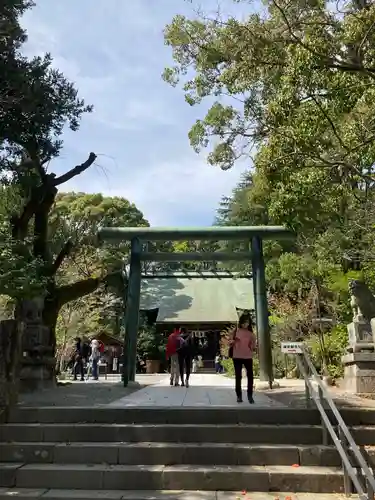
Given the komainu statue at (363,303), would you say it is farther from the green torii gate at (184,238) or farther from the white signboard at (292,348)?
the white signboard at (292,348)

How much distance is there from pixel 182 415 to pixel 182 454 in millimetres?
770

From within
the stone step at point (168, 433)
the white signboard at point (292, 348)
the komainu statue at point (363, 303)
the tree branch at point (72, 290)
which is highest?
the tree branch at point (72, 290)

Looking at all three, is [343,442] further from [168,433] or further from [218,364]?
[218,364]

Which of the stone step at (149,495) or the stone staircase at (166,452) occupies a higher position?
A: the stone staircase at (166,452)

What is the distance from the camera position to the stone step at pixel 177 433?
5965 millimetres

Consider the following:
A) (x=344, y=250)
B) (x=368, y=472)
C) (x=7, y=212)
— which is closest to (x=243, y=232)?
(x=344, y=250)

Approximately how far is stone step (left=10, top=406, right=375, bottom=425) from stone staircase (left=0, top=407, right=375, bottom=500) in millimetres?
13

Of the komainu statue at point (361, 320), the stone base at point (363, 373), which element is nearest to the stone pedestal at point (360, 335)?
the komainu statue at point (361, 320)

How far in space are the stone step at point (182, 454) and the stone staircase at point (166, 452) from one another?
0.4 inches

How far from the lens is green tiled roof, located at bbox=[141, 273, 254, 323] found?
89.4 feet

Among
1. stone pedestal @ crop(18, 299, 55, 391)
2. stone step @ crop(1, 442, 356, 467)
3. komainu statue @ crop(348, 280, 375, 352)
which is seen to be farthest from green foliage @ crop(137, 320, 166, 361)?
stone step @ crop(1, 442, 356, 467)

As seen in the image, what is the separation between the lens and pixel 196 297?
97.3 feet

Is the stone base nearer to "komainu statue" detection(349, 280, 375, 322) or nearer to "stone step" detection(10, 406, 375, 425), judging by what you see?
"komainu statue" detection(349, 280, 375, 322)

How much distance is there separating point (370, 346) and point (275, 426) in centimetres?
427
